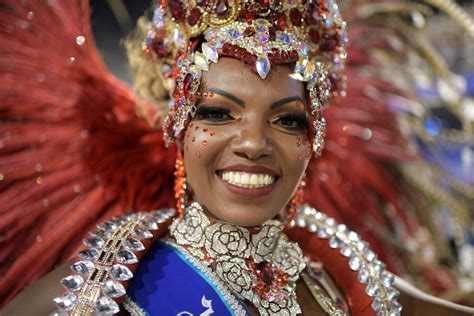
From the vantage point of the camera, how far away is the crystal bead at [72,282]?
52.9 inches

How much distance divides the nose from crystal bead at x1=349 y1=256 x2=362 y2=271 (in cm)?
48

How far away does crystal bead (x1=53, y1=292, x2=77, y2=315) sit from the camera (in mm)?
→ 1321

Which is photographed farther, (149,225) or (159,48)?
(159,48)

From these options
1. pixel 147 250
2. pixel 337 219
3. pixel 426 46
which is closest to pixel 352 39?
pixel 426 46

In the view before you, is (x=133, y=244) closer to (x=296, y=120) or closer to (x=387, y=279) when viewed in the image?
(x=296, y=120)

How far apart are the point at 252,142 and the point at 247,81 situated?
0.15m

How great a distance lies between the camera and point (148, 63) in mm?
1896

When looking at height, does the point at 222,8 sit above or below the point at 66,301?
above

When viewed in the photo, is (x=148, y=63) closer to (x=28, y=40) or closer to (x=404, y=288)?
(x=28, y=40)

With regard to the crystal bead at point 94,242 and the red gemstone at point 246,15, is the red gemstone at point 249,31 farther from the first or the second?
the crystal bead at point 94,242

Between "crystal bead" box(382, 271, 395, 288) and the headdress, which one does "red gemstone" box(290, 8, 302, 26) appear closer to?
the headdress

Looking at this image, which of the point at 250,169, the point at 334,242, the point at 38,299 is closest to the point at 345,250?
the point at 334,242

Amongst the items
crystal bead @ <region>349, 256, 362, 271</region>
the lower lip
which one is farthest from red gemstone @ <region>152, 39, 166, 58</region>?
crystal bead @ <region>349, 256, 362, 271</region>

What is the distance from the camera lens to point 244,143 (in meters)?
1.44
